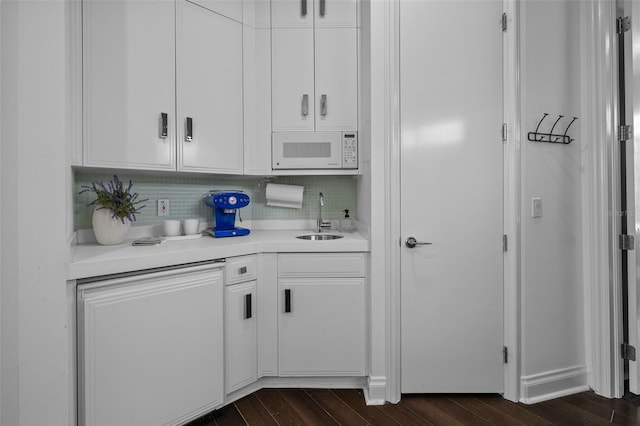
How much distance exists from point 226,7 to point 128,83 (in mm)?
829

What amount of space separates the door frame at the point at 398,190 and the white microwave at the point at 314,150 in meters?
0.42

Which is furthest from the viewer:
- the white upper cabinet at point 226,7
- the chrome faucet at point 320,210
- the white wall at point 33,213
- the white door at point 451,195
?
the chrome faucet at point 320,210

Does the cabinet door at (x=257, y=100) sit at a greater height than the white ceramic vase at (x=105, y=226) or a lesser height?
greater

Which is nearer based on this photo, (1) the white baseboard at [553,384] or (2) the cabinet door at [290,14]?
(1) the white baseboard at [553,384]

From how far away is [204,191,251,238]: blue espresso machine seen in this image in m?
1.96

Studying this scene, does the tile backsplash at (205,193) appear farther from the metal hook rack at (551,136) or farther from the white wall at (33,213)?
the metal hook rack at (551,136)

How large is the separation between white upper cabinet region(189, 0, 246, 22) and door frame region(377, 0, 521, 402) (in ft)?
3.10

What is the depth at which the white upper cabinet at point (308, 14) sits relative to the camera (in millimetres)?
2115

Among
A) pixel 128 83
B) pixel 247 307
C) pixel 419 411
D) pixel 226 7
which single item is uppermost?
pixel 226 7

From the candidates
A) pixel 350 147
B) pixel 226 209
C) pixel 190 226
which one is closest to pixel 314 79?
pixel 350 147

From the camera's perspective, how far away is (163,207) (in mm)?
2074

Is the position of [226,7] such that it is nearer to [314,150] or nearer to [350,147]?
[314,150]

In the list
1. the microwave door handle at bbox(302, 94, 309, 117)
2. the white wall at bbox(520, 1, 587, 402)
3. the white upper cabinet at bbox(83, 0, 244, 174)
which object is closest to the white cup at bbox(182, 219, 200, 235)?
the white upper cabinet at bbox(83, 0, 244, 174)

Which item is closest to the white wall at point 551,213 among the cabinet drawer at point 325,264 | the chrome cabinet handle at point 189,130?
the cabinet drawer at point 325,264
